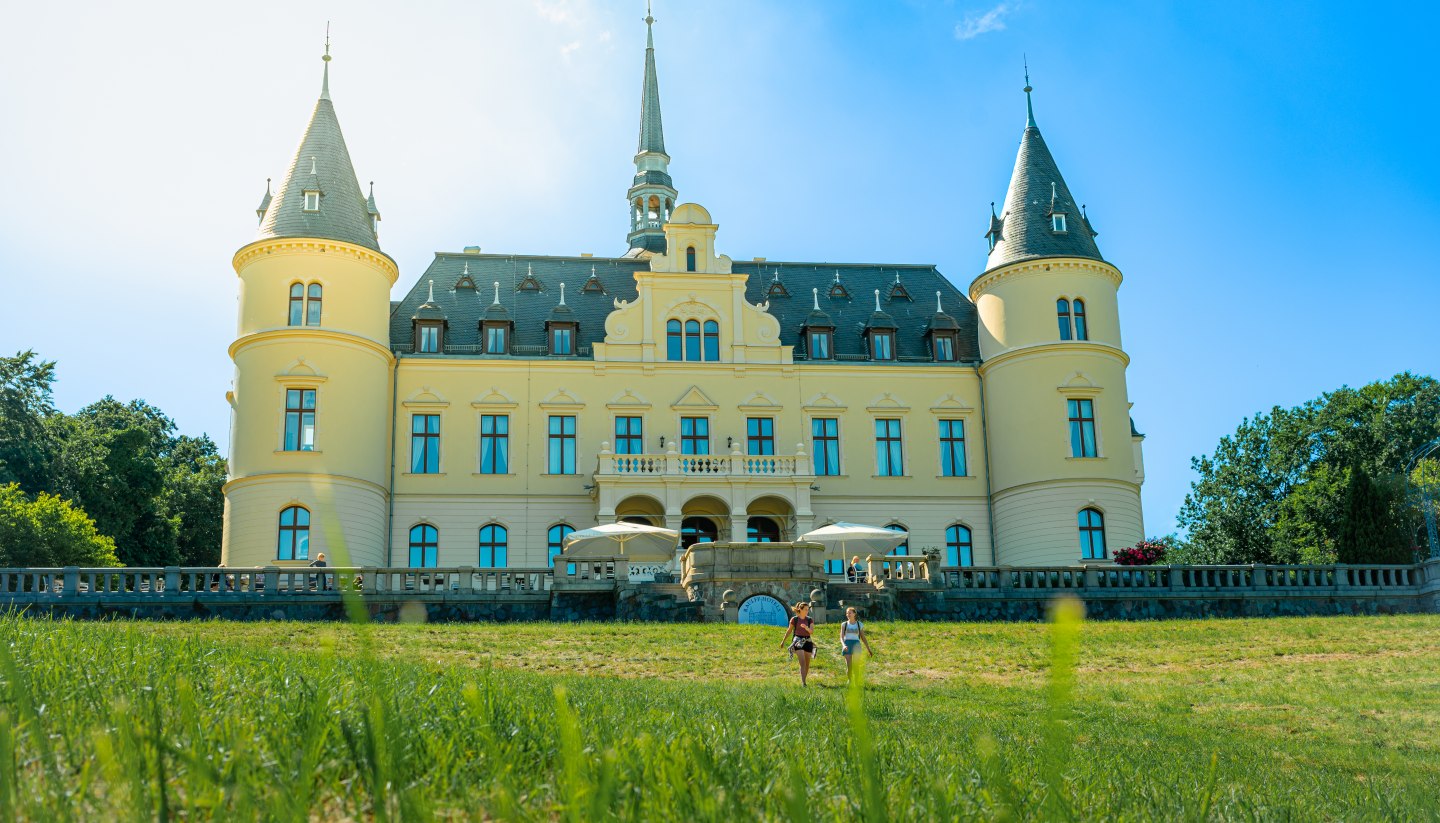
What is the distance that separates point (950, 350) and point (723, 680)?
29.4 m

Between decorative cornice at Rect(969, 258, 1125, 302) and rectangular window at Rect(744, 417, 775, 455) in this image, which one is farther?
rectangular window at Rect(744, 417, 775, 455)

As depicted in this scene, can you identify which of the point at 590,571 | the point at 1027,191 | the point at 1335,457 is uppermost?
the point at 1027,191

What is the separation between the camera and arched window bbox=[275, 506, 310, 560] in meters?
38.8

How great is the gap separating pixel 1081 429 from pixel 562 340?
18.0m

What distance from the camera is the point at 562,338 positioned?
1781 inches

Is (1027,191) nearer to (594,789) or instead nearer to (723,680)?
(723,680)

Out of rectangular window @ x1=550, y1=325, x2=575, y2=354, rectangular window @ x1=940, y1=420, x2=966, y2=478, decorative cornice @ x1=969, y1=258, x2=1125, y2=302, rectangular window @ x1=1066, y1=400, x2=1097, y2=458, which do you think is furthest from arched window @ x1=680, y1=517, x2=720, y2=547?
decorative cornice @ x1=969, y1=258, x2=1125, y2=302

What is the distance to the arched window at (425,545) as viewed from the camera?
42188mm

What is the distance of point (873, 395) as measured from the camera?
1802 inches

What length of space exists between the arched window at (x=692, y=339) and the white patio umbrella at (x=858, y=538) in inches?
450

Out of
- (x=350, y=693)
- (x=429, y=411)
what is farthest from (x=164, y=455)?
(x=350, y=693)

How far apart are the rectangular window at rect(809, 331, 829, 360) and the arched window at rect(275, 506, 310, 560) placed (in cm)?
1819

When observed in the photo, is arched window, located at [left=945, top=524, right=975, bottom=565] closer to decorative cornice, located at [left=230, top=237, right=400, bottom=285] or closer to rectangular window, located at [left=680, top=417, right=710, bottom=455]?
rectangular window, located at [left=680, top=417, right=710, bottom=455]

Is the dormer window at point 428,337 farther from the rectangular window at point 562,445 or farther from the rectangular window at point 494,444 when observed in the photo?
the rectangular window at point 562,445
